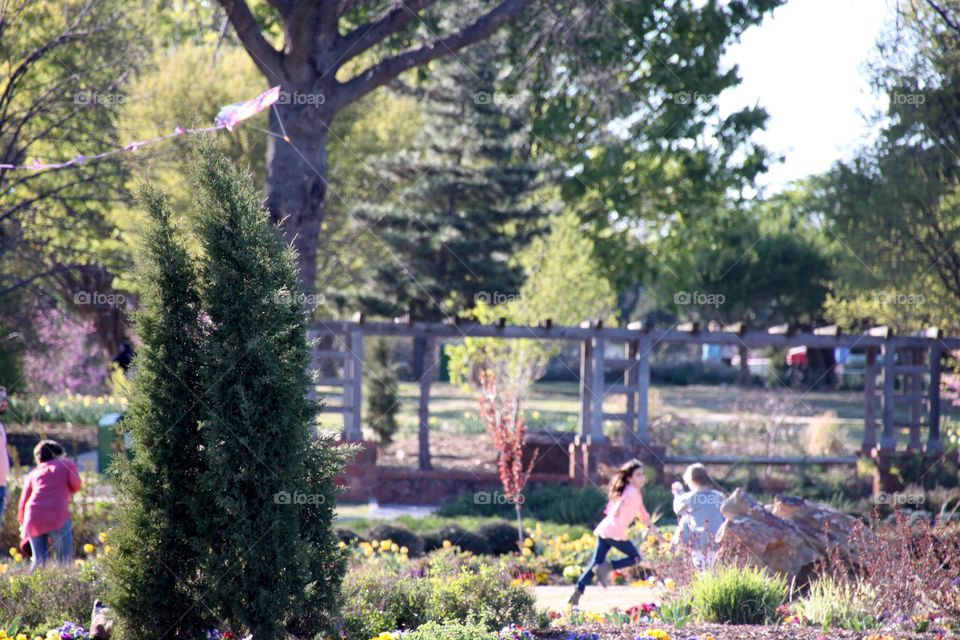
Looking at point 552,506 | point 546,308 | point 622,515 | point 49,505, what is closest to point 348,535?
point 49,505

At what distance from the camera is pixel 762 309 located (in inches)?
1781

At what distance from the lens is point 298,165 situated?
10055 mm

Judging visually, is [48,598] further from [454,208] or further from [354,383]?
[454,208]

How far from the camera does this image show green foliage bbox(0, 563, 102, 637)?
5867 millimetres

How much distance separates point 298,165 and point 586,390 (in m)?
6.21

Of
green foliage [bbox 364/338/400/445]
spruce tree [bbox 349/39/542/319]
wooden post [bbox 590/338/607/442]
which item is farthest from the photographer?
spruce tree [bbox 349/39/542/319]

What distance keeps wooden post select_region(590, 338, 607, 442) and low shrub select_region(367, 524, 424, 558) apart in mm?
4640

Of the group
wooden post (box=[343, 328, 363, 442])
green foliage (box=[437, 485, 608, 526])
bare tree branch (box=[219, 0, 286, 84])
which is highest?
bare tree branch (box=[219, 0, 286, 84])

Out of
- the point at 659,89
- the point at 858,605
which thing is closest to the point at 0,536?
the point at 858,605

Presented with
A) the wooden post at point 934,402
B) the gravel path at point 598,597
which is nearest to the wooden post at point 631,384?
the wooden post at point 934,402

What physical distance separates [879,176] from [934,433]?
3926 mm

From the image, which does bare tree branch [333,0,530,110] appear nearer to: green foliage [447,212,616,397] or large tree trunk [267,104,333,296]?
large tree trunk [267,104,333,296]

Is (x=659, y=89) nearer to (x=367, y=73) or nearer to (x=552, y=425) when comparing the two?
(x=367, y=73)

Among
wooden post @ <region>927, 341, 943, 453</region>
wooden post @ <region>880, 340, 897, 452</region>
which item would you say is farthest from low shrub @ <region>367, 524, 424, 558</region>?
wooden post @ <region>927, 341, 943, 453</region>
